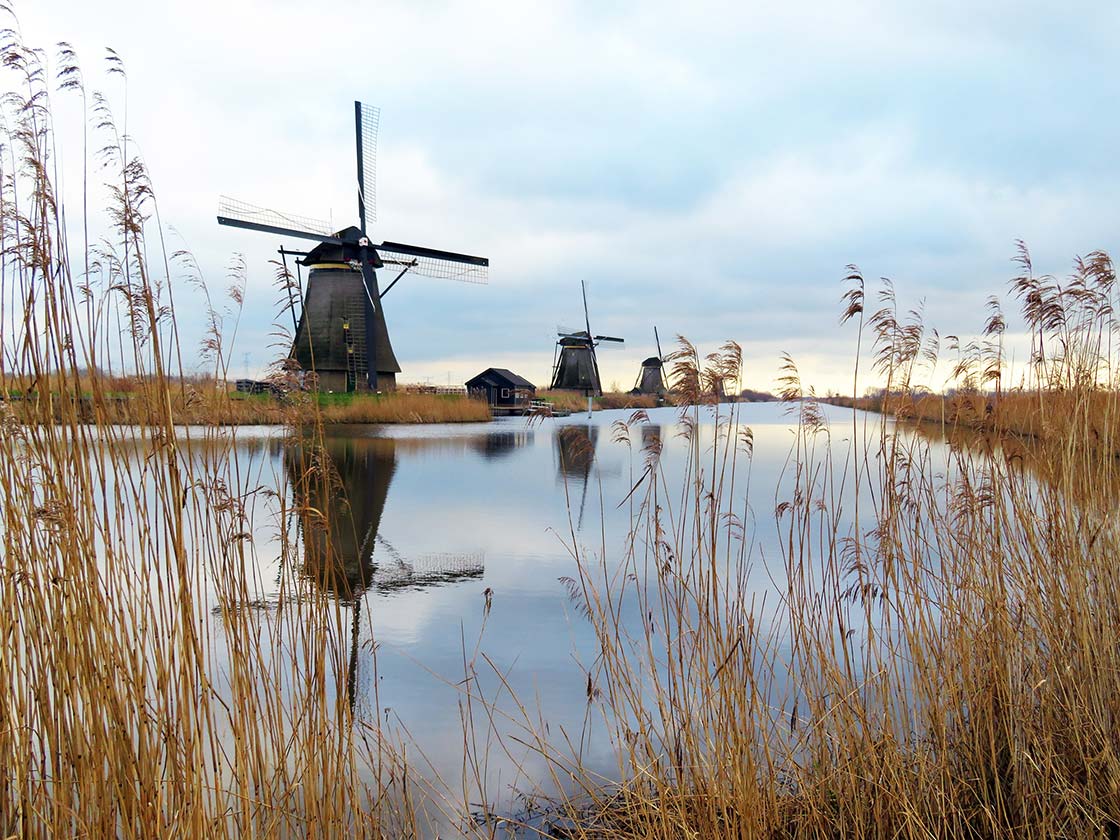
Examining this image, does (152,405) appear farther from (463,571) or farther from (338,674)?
(463,571)

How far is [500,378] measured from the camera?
124 feet

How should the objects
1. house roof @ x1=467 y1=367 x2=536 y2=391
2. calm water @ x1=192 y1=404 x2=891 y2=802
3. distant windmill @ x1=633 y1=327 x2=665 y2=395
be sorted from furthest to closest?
distant windmill @ x1=633 y1=327 x2=665 y2=395 < house roof @ x1=467 y1=367 x2=536 y2=391 < calm water @ x1=192 y1=404 x2=891 y2=802

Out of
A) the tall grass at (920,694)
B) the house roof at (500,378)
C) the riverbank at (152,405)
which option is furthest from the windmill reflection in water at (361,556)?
the house roof at (500,378)

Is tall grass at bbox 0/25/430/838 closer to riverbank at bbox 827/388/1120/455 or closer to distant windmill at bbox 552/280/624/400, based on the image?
riverbank at bbox 827/388/1120/455

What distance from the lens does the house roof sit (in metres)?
37.7

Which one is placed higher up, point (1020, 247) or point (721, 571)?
point (1020, 247)

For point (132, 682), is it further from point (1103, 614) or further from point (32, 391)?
point (1103, 614)

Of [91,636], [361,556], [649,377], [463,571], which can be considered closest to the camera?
[91,636]

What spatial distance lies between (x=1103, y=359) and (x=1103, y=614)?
1.21 meters

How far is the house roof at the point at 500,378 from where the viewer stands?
124ft

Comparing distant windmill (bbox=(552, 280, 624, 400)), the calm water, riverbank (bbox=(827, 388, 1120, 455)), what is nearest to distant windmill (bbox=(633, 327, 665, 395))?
distant windmill (bbox=(552, 280, 624, 400))

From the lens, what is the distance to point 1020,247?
3.27m

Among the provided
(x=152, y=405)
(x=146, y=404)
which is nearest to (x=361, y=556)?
(x=146, y=404)

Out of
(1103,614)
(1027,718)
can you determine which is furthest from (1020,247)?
(1027,718)
